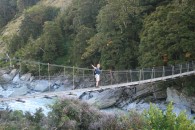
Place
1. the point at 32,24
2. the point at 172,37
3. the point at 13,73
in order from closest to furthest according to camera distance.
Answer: the point at 172,37, the point at 13,73, the point at 32,24

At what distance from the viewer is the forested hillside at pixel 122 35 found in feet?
62.4

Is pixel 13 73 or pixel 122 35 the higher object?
pixel 122 35

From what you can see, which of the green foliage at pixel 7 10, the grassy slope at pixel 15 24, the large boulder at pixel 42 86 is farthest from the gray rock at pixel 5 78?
the green foliage at pixel 7 10

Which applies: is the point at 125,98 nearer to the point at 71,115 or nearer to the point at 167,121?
the point at 71,115

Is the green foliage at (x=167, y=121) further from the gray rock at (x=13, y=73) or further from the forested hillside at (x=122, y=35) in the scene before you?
the gray rock at (x=13, y=73)

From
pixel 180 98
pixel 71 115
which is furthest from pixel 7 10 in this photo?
pixel 71 115

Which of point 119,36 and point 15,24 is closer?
point 119,36

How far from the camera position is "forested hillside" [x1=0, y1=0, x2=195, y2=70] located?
62.4 ft

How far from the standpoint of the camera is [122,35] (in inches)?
917

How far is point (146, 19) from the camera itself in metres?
22.0

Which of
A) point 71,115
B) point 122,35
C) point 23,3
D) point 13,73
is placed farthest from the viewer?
point 23,3

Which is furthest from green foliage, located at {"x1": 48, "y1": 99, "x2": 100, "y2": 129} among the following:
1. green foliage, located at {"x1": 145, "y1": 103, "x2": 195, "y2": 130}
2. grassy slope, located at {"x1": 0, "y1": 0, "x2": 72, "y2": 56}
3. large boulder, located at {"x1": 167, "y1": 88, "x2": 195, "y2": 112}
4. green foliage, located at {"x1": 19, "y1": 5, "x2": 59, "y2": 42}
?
grassy slope, located at {"x1": 0, "y1": 0, "x2": 72, "y2": 56}

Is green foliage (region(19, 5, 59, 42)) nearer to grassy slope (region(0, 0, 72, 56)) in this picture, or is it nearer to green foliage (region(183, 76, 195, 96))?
grassy slope (region(0, 0, 72, 56))

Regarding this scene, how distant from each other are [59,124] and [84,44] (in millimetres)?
17484
